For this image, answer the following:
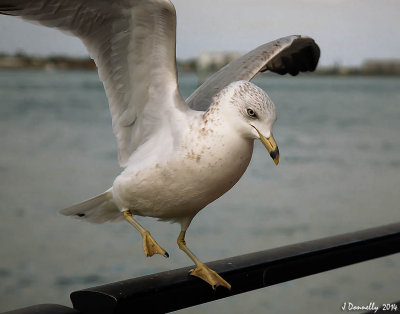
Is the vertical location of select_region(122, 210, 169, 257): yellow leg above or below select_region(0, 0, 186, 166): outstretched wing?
below

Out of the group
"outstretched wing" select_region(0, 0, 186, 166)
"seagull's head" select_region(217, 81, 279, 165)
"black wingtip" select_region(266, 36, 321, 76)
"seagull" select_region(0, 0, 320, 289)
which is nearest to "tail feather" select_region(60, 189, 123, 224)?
"seagull" select_region(0, 0, 320, 289)

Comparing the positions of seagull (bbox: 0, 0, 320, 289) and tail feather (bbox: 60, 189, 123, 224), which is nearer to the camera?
seagull (bbox: 0, 0, 320, 289)

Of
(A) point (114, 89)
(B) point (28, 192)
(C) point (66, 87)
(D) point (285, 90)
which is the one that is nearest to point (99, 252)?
(B) point (28, 192)

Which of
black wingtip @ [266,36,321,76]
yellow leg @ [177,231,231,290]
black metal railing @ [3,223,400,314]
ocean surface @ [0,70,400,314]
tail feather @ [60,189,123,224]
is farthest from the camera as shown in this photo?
ocean surface @ [0,70,400,314]

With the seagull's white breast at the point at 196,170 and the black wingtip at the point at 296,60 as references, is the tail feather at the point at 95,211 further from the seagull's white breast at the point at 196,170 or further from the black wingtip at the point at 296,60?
the black wingtip at the point at 296,60

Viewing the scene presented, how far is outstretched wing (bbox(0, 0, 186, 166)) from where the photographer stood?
1266 millimetres

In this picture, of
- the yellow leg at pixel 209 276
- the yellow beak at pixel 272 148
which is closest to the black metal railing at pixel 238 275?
the yellow leg at pixel 209 276

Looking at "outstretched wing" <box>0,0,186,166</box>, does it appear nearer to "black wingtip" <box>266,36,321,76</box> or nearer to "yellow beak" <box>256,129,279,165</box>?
"yellow beak" <box>256,129,279,165</box>

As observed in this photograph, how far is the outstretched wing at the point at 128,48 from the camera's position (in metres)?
1.27

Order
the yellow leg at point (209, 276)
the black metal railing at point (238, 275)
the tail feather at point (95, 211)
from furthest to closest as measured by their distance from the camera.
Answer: the tail feather at point (95, 211) → the yellow leg at point (209, 276) → the black metal railing at point (238, 275)

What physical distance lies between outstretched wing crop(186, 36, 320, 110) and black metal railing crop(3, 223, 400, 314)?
369mm

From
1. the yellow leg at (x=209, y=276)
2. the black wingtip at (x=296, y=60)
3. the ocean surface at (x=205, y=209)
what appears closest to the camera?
the yellow leg at (x=209, y=276)

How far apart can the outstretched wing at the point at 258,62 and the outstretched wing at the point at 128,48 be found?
6.3 inches

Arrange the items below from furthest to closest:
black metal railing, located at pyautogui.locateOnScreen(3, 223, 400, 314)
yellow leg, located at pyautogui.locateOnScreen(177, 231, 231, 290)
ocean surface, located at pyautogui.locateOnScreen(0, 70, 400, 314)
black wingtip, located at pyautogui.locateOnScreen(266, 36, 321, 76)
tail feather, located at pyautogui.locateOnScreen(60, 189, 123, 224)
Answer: ocean surface, located at pyautogui.locateOnScreen(0, 70, 400, 314), black wingtip, located at pyautogui.locateOnScreen(266, 36, 321, 76), tail feather, located at pyautogui.locateOnScreen(60, 189, 123, 224), yellow leg, located at pyautogui.locateOnScreen(177, 231, 231, 290), black metal railing, located at pyautogui.locateOnScreen(3, 223, 400, 314)
